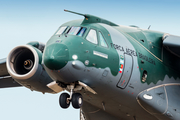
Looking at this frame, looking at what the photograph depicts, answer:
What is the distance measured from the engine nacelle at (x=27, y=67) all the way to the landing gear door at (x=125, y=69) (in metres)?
2.35

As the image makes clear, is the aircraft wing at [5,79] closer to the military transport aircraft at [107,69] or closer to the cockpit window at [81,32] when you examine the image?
the military transport aircraft at [107,69]

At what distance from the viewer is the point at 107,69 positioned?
7.25 m

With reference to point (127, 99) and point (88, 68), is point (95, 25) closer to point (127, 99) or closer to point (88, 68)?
point (88, 68)

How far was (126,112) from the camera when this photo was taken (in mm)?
8828

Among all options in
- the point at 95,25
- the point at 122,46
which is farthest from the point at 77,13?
the point at 122,46

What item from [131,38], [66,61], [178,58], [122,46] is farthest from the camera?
[178,58]

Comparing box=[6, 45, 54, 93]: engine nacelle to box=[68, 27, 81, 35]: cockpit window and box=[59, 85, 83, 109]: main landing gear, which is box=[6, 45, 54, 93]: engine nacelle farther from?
box=[59, 85, 83, 109]: main landing gear

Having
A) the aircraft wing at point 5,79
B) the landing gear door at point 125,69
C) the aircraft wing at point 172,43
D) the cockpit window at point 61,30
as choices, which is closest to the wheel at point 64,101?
the landing gear door at point 125,69

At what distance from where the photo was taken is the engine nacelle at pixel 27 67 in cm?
876

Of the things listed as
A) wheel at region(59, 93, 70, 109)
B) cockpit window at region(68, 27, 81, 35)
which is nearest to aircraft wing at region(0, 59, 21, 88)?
cockpit window at region(68, 27, 81, 35)

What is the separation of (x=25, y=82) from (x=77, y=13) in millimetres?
2510

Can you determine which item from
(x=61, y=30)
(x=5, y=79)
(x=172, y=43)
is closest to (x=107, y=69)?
(x=61, y=30)

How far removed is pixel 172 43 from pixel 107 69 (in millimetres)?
2234

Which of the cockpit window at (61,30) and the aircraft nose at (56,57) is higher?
the cockpit window at (61,30)
